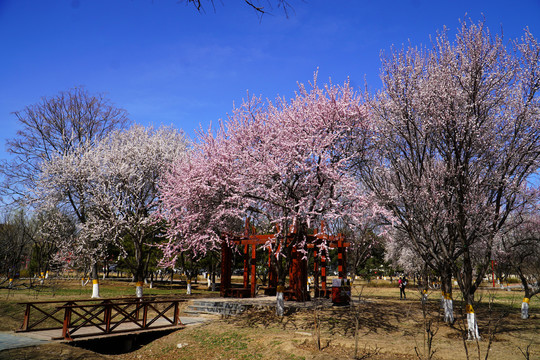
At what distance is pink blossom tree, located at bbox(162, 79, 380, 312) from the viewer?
15070 mm

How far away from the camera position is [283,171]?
15125 mm

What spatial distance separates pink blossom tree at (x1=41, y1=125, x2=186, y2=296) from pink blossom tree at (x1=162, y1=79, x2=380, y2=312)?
4.43m

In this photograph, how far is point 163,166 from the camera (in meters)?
23.2

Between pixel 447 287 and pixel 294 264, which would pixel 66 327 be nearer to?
pixel 294 264

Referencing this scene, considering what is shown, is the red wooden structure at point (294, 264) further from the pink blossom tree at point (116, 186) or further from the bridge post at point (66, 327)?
the bridge post at point (66, 327)

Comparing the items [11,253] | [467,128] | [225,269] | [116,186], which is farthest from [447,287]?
[116,186]

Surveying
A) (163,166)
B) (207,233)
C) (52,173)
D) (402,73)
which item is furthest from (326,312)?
(52,173)

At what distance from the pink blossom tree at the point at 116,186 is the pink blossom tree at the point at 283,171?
14.5ft

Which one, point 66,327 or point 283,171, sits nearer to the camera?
point 66,327

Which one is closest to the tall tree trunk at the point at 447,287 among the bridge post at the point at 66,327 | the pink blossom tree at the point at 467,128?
the pink blossom tree at the point at 467,128

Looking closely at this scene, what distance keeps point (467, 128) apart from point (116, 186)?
1777 cm

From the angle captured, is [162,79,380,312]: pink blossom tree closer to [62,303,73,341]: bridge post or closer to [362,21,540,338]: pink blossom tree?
[362,21,540,338]: pink blossom tree

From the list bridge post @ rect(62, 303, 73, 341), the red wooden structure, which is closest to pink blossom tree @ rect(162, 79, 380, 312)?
the red wooden structure

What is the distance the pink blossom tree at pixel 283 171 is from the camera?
15070mm
